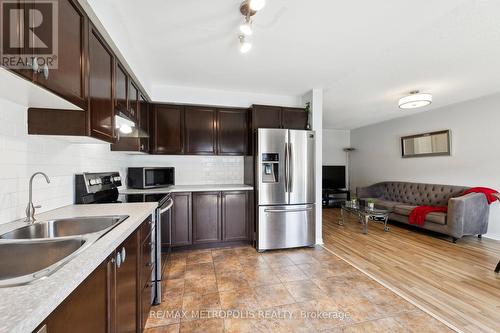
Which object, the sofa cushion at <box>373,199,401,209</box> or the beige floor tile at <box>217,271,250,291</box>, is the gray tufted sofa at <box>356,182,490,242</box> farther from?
the beige floor tile at <box>217,271,250,291</box>

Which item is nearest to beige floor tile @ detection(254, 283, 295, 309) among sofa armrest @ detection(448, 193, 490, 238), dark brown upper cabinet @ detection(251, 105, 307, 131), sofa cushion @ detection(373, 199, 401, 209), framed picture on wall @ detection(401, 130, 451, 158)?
dark brown upper cabinet @ detection(251, 105, 307, 131)

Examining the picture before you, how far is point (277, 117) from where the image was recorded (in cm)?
340

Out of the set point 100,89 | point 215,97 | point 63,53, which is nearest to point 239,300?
point 100,89

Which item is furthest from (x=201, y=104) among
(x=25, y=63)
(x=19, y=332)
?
(x=19, y=332)

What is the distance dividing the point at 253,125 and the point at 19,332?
306 cm

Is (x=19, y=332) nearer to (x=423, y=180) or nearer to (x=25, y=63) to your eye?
(x=25, y=63)

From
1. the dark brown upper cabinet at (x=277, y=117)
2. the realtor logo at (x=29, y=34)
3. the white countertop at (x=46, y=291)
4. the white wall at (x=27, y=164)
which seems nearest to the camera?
the white countertop at (x=46, y=291)

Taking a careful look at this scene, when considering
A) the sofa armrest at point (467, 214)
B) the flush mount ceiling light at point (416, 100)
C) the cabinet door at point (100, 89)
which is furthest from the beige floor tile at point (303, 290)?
the flush mount ceiling light at point (416, 100)

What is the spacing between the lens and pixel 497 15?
177 cm

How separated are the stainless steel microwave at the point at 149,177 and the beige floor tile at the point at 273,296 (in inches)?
79.5

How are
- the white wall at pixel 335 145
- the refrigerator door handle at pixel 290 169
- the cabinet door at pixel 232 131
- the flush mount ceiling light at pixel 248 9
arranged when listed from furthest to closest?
the white wall at pixel 335 145, the cabinet door at pixel 232 131, the refrigerator door handle at pixel 290 169, the flush mount ceiling light at pixel 248 9

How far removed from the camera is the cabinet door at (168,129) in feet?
10.6

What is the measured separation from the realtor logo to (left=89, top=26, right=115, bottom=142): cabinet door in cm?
35

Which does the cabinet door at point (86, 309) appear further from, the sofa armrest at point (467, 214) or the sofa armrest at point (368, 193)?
the sofa armrest at point (368, 193)
